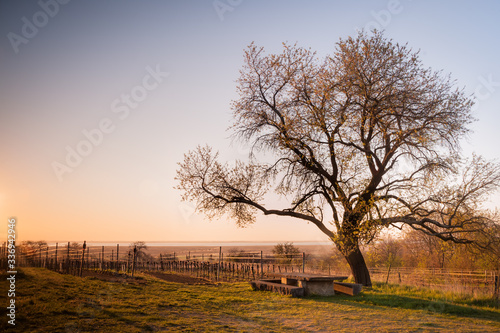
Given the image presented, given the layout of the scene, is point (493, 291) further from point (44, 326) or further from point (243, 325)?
point (44, 326)

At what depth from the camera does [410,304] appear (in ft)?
36.1

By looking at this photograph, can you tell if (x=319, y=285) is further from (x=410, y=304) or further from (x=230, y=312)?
(x=230, y=312)

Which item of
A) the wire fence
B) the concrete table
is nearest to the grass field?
the concrete table

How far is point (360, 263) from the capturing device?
623 inches

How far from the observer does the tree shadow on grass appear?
9.95 meters

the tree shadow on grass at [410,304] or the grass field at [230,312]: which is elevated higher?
the grass field at [230,312]

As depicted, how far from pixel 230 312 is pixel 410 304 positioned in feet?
19.1

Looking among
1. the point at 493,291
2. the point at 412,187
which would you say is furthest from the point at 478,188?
the point at 493,291

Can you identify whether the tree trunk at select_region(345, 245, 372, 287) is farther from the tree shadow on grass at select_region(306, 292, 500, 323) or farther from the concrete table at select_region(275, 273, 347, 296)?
the concrete table at select_region(275, 273, 347, 296)

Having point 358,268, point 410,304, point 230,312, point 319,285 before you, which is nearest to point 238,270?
point 358,268

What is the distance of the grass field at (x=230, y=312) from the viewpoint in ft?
21.9

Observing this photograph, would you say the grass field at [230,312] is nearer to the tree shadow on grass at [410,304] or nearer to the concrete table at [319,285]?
the tree shadow on grass at [410,304]

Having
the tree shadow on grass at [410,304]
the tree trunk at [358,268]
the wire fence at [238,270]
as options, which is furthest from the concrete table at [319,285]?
the tree trunk at [358,268]

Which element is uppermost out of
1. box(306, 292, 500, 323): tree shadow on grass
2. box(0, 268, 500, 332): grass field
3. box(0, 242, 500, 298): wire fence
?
box(0, 268, 500, 332): grass field
